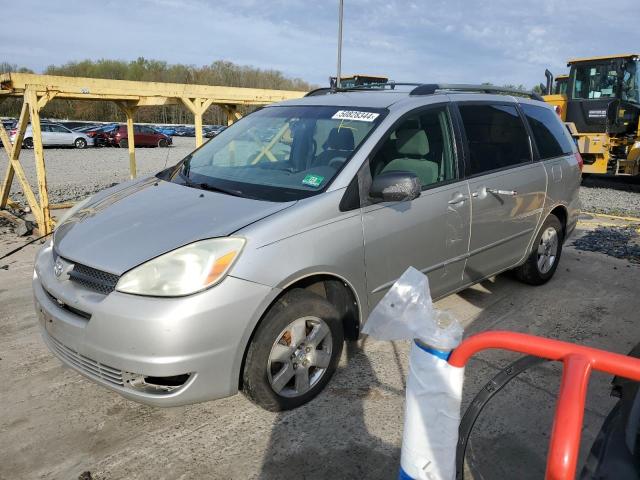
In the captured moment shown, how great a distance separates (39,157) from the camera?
6.78m

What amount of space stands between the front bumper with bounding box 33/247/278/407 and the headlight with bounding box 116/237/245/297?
0.14 ft

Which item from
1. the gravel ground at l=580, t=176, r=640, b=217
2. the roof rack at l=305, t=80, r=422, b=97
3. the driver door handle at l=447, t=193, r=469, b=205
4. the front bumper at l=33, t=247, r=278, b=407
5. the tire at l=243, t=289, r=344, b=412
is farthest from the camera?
the gravel ground at l=580, t=176, r=640, b=217

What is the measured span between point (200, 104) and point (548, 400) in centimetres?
705

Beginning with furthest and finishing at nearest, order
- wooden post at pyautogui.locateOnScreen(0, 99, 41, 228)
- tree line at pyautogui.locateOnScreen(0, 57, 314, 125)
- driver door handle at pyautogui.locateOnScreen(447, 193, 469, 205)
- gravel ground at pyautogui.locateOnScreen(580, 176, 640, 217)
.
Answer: tree line at pyautogui.locateOnScreen(0, 57, 314, 125), gravel ground at pyautogui.locateOnScreen(580, 176, 640, 217), wooden post at pyautogui.locateOnScreen(0, 99, 41, 228), driver door handle at pyautogui.locateOnScreen(447, 193, 469, 205)

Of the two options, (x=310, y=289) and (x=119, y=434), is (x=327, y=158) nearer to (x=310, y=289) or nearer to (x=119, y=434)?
(x=310, y=289)

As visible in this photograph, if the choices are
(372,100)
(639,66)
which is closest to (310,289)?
(372,100)

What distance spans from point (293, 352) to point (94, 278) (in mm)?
1100

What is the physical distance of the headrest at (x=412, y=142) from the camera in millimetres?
3410

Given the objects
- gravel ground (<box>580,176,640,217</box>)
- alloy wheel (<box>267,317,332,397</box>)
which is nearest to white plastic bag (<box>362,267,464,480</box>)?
alloy wheel (<box>267,317,332,397</box>)

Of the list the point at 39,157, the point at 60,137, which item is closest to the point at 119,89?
the point at 39,157

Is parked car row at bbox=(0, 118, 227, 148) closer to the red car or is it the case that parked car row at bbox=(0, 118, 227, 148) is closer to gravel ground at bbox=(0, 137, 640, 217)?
the red car

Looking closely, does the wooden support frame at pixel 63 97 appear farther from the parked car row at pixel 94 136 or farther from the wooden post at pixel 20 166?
the parked car row at pixel 94 136

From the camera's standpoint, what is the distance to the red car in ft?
98.6

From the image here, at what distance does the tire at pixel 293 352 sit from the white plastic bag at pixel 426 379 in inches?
44.5
